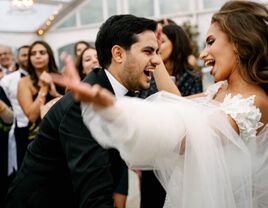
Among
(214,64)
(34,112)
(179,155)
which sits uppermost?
(214,64)

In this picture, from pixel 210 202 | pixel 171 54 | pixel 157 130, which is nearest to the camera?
pixel 157 130

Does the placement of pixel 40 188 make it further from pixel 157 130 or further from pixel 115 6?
pixel 115 6

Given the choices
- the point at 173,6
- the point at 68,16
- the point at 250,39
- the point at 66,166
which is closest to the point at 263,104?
the point at 250,39

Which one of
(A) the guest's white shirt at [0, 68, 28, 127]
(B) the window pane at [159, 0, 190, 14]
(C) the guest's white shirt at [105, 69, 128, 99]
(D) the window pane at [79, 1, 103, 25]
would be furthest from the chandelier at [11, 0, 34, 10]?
(C) the guest's white shirt at [105, 69, 128, 99]

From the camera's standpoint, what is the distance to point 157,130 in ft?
3.60

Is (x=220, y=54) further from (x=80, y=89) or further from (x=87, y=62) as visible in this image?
(x=87, y=62)

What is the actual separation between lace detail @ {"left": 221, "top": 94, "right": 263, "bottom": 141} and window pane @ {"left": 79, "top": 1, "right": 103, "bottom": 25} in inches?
344

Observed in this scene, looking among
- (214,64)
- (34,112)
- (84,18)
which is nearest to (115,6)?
(84,18)

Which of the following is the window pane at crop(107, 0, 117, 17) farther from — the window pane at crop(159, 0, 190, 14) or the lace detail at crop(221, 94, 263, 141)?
the lace detail at crop(221, 94, 263, 141)

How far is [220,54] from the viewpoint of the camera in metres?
1.45

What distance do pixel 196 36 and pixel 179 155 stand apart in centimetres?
685

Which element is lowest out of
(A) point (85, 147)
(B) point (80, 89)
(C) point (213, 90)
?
(A) point (85, 147)

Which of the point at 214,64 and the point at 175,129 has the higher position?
the point at 214,64

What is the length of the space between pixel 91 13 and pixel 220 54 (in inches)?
346
